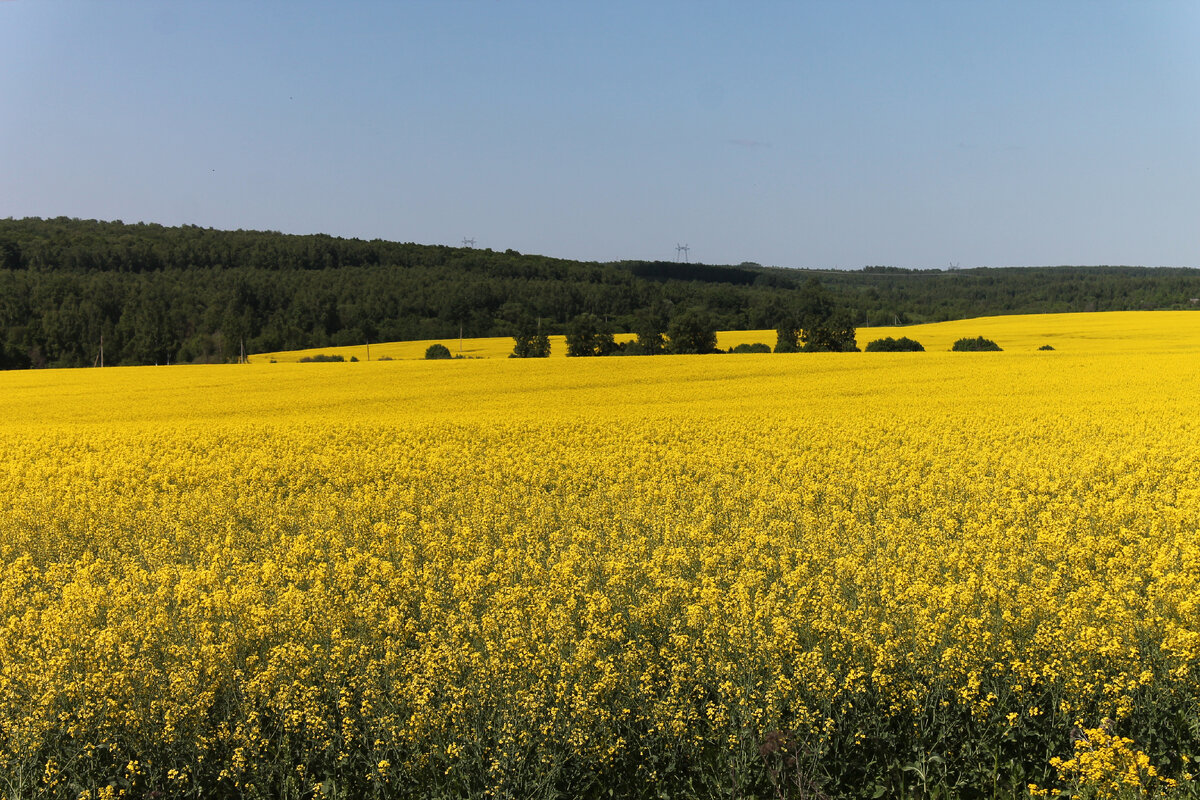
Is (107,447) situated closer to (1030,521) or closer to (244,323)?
(1030,521)

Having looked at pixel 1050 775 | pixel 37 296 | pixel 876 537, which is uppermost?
pixel 37 296

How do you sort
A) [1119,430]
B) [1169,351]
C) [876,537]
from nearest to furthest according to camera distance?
[876,537] < [1119,430] < [1169,351]

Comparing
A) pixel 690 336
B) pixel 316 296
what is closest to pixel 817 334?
pixel 690 336

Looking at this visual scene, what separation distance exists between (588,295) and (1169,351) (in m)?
57.5

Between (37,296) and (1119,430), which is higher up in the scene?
(37,296)

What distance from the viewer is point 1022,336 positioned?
5547 cm

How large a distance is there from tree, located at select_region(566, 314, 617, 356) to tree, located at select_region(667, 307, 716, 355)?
14.4 ft

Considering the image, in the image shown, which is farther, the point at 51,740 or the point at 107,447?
the point at 107,447

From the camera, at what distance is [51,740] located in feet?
18.7

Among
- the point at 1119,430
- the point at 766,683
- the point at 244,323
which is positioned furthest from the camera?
the point at 244,323

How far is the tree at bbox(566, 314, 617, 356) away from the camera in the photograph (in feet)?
172

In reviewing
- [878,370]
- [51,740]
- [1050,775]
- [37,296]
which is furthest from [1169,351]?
[37,296]

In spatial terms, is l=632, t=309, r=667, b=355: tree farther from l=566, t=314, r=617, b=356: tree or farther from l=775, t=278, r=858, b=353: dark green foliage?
l=775, t=278, r=858, b=353: dark green foliage

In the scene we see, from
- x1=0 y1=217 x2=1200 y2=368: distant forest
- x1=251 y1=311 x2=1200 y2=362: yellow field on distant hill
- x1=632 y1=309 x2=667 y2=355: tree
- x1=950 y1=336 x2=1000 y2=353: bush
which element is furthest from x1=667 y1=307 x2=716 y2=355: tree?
x1=950 y1=336 x2=1000 y2=353: bush
